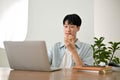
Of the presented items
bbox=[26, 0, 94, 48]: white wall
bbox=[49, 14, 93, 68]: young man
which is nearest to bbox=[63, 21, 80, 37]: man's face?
bbox=[49, 14, 93, 68]: young man

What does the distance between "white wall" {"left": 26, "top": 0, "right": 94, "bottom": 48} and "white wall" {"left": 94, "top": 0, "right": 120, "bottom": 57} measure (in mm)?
98

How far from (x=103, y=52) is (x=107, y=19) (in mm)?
690

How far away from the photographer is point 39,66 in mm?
1779

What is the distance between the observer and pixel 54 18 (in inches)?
165

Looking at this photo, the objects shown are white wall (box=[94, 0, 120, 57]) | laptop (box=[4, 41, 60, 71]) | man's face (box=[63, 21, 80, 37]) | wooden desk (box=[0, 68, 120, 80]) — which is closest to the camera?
wooden desk (box=[0, 68, 120, 80])

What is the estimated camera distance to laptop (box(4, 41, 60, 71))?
1720 millimetres

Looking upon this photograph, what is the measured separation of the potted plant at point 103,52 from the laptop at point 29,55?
6.24ft

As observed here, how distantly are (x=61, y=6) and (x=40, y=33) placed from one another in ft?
1.96

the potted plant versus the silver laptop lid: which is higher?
the silver laptop lid

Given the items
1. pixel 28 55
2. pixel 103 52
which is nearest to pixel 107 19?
pixel 103 52

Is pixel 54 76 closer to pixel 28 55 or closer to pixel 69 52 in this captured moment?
pixel 28 55

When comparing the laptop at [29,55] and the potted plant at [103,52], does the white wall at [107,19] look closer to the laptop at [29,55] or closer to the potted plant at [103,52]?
the potted plant at [103,52]

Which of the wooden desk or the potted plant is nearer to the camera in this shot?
the wooden desk

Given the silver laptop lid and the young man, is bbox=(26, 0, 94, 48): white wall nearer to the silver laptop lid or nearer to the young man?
the young man
